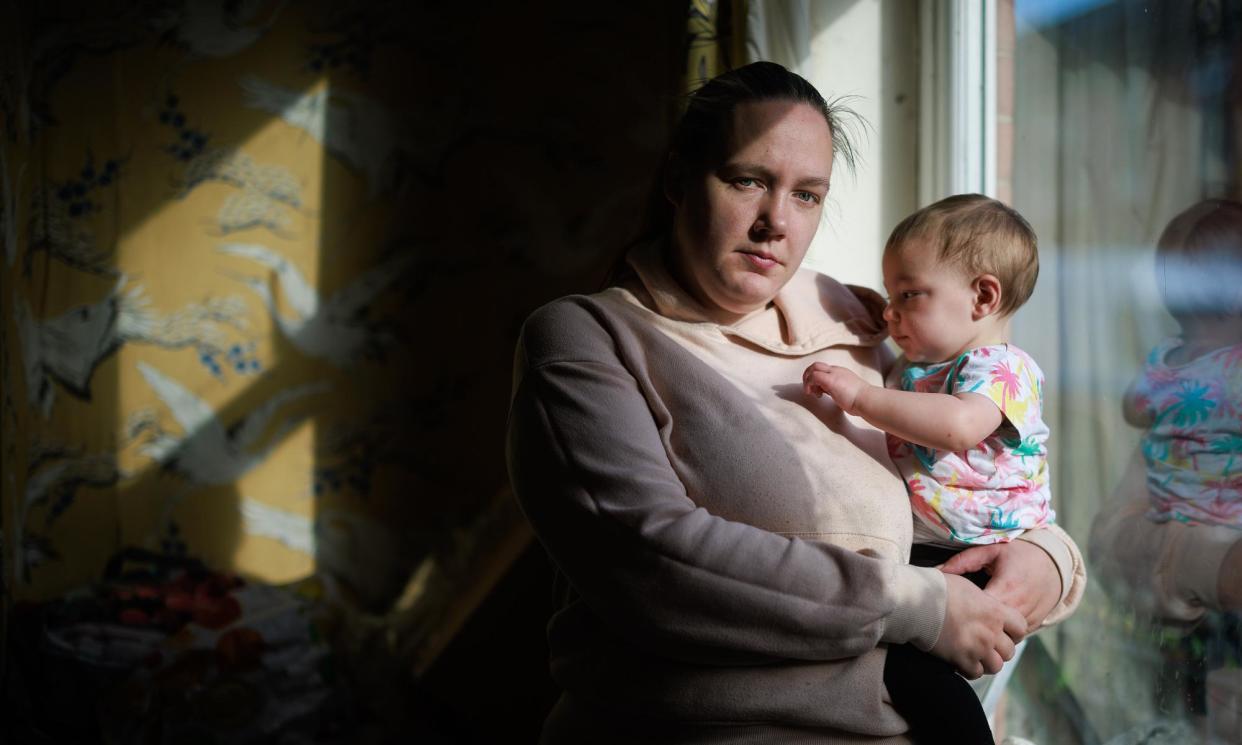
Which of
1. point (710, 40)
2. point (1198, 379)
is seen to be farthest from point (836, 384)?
point (710, 40)

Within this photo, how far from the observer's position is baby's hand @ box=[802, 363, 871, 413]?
1.35 meters

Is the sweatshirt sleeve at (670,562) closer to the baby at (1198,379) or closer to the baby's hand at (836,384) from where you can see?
the baby's hand at (836,384)

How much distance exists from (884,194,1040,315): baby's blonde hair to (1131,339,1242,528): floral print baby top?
0.27 metres

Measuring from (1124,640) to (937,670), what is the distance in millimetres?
613

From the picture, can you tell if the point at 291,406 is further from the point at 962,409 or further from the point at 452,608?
the point at 962,409

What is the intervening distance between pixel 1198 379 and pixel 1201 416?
0.05 m

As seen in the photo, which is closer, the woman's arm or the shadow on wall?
the woman's arm

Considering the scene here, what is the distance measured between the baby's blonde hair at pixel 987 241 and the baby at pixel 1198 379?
0.23m

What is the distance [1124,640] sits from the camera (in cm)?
168

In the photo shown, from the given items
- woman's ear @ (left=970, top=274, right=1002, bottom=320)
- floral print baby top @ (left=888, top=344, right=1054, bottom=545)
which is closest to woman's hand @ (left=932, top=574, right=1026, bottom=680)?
floral print baby top @ (left=888, top=344, right=1054, bottom=545)

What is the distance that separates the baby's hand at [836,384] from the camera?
1.35m

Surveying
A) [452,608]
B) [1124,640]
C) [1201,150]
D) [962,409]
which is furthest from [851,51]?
[452,608]

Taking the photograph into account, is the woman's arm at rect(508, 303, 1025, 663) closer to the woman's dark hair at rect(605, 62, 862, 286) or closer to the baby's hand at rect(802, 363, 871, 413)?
the baby's hand at rect(802, 363, 871, 413)

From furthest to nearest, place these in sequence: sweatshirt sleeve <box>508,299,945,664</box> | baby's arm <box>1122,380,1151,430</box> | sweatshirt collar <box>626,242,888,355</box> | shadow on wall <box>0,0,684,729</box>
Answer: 1. shadow on wall <box>0,0,684,729</box>
2. baby's arm <box>1122,380,1151,430</box>
3. sweatshirt collar <box>626,242,888,355</box>
4. sweatshirt sleeve <box>508,299,945,664</box>
